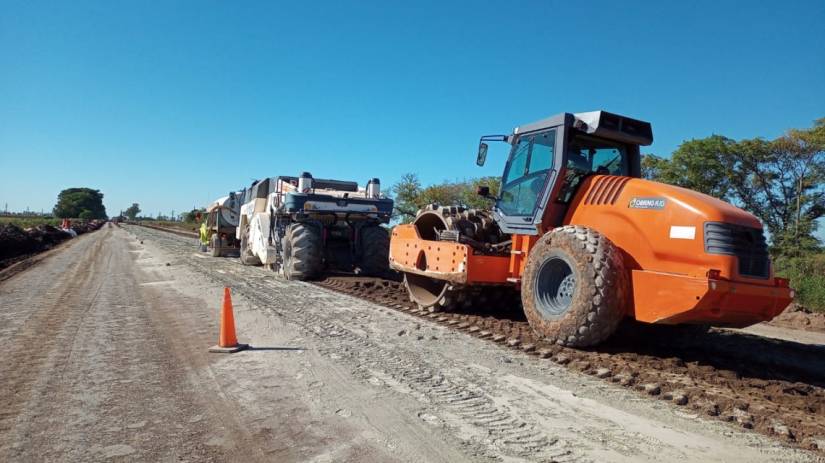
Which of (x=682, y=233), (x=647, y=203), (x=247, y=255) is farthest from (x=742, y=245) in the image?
(x=247, y=255)

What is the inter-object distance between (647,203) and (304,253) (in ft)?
28.2

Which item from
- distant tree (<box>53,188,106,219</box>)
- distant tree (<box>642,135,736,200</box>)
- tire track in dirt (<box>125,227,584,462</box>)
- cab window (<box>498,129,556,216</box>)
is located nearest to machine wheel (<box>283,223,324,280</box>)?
tire track in dirt (<box>125,227,584,462</box>)

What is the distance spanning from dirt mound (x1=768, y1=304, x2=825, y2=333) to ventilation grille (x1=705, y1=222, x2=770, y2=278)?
499 centimetres

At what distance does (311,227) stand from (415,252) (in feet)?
16.4

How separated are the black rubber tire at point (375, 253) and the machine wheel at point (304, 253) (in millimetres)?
1118

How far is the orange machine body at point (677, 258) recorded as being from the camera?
476cm

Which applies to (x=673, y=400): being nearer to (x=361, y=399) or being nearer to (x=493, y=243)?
(x=361, y=399)

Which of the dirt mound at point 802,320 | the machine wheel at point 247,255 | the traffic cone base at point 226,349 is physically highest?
the machine wheel at point 247,255

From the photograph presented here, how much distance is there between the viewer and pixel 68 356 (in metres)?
A: 5.43

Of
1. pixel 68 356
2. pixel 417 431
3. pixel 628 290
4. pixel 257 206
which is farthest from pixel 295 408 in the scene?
pixel 257 206

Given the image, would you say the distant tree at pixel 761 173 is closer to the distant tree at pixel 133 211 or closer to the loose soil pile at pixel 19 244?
the loose soil pile at pixel 19 244

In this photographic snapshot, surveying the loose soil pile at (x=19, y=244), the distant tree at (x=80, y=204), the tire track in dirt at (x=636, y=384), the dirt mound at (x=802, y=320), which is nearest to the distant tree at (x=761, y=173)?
the dirt mound at (x=802, y=320)

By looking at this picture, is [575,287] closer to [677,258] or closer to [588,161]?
[677,258]

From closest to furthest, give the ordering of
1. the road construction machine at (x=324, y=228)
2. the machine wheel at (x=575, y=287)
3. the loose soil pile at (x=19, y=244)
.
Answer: the machine wheel at (x=575, y=287), the road construction machine at (x=324, y=228), the loose soil pile at (x=19, y=244)
